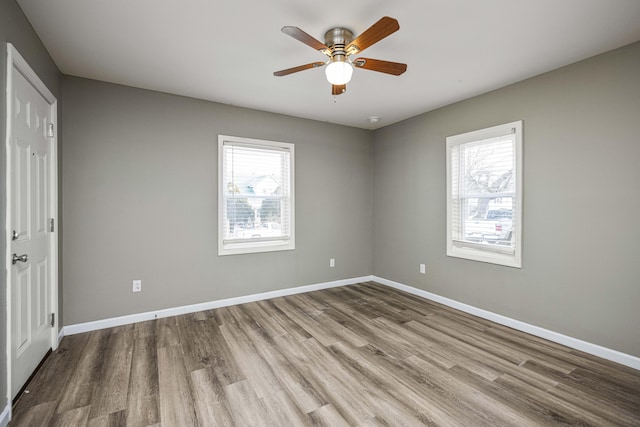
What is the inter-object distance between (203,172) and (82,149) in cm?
120

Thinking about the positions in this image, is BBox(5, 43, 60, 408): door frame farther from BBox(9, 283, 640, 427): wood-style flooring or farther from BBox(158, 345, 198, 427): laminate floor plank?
BBox(158, 345, 198, 427): laminate floor plank

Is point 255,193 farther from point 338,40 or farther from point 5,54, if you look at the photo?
point 5,54

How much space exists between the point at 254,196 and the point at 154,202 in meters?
1.21

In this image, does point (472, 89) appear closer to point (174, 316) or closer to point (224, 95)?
point (224, 95)

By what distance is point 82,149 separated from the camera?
3055 mm

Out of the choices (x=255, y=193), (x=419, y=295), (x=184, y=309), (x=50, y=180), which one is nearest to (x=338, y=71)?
(x=255, y=193)

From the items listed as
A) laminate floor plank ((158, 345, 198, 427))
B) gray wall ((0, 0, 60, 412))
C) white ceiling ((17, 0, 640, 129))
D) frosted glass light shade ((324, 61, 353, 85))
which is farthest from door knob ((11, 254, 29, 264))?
frosted glass light shade ((324, 61, 353, 85))

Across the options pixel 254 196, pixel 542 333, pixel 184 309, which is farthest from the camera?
pixel 254 196

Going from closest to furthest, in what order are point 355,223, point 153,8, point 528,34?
1. point 153,8
2. point 528,34
3. point 355,223

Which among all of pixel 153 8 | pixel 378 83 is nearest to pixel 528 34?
pixel 378 83

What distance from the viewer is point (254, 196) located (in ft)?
13.4

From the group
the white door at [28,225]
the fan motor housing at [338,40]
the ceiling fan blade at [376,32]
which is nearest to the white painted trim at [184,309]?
the white door at [28,225]

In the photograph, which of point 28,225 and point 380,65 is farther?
point 380,65

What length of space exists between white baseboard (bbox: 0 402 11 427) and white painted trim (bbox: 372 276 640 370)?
162 inches
